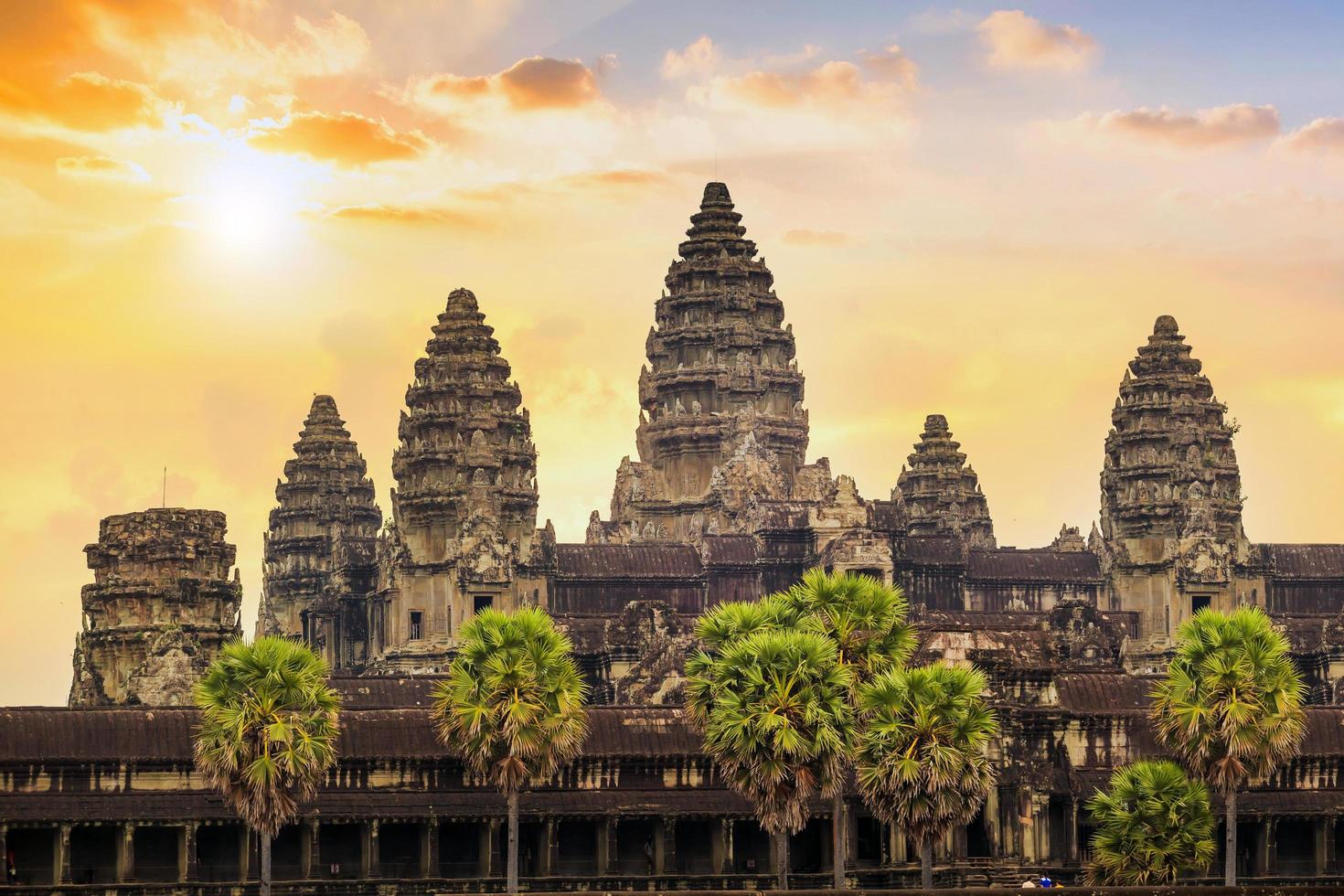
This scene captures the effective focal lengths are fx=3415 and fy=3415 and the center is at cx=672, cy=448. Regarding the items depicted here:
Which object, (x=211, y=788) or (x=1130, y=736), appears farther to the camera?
(x=1130, y=736)

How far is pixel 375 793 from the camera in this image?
104 m

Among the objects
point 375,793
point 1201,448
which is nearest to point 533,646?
point 375,793

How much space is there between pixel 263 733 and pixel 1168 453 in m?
88.0

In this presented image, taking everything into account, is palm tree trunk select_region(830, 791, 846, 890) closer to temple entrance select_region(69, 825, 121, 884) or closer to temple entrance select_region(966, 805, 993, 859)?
temple entrance select_region(966, 805, 993, 859)

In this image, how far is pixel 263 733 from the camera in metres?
95.1

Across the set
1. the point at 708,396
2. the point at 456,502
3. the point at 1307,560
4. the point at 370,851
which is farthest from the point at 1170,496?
the point at 370,851

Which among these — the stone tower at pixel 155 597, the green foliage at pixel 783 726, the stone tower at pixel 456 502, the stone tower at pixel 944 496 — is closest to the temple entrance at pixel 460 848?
the green foliage at pixel 783 726

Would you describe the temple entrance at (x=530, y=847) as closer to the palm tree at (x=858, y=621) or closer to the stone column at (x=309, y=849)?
the stone column at (x=309, y=849)

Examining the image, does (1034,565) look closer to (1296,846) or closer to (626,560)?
(626,560)

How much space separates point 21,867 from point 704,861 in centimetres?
2135

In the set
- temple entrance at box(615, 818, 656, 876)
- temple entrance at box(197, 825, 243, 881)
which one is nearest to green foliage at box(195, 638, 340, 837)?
temple entrance at box(197, 825, 243, 881)

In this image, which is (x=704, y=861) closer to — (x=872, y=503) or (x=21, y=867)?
(x=21, y=867)

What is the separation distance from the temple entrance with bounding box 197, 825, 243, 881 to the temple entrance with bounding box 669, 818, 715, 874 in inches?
546

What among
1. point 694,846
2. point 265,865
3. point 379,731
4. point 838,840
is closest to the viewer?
point 265,865
